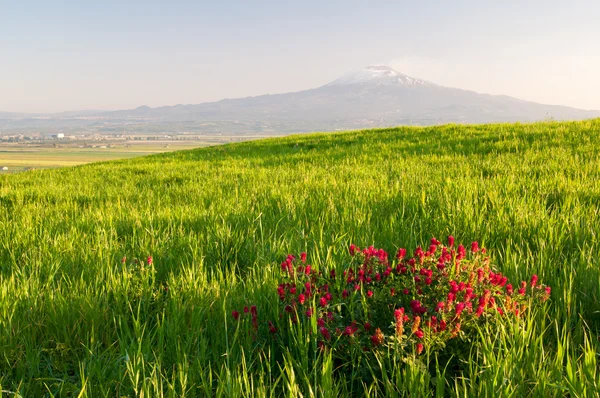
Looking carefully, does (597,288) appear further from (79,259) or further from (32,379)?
(79,259)

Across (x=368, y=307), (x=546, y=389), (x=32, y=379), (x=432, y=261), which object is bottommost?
(x=32, y=379)

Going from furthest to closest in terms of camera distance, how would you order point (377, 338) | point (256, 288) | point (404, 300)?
point (256, 288) < point (404, 300) < point (377, 338)

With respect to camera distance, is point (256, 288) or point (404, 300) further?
point (256, 288)

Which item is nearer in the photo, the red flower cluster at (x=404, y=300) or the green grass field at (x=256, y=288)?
the green grass field at (x=256, y=288)

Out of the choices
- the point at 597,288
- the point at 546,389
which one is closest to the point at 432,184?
the point at 597,288

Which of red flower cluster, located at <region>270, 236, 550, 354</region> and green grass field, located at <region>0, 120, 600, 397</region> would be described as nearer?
green grass field, located at <region>0, 120, 600, 397</region>

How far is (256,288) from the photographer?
2.14 metres

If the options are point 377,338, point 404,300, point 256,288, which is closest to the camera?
Answer: point 377,338

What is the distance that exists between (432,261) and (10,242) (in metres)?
3.66

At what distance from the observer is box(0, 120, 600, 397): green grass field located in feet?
4.76

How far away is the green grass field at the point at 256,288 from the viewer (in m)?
1.45

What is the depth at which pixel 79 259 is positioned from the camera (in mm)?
2893

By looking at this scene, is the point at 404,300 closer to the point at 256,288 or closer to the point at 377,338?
the point at 377,338

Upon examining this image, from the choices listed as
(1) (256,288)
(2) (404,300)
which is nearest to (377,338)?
(2) (404,300)
